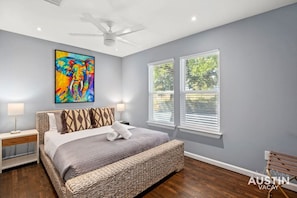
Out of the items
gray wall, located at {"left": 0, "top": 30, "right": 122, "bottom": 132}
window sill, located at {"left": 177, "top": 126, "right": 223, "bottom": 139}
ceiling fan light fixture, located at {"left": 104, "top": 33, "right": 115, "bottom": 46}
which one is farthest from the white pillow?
window sill, located at {"left": 177, "top": 126, "right": 223, "bottom": 139}

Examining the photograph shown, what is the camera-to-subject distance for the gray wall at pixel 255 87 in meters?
2.16

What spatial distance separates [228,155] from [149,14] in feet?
8.94

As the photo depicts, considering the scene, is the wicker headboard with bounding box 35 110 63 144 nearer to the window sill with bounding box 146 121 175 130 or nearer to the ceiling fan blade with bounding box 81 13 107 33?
the ceiling fan blade with bounding box 81 13 107 33

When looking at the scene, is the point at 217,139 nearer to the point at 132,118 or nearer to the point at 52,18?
the point at 132,118

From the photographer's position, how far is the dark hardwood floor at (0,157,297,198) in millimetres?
2066

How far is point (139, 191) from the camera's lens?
6.59 ft

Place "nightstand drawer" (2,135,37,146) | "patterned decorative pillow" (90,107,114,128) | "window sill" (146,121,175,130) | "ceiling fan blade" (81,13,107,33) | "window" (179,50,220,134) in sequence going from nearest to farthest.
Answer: "ceiling fan blade" (81,13,107,33) → "nightstand drawer" (2,135,37,146) → "window" (179,50,220,134) → "patterned decorative pillow" (90,107,114,128) → "window sill" (146,121,175,130)

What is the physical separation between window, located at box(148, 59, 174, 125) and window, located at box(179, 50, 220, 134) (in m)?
0.35

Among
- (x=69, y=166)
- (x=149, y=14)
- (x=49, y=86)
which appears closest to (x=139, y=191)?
(x=69, y=166)

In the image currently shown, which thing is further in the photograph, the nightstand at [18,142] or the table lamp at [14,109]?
the table lamp at [14,109]

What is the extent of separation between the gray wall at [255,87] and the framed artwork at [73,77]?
2662 mm

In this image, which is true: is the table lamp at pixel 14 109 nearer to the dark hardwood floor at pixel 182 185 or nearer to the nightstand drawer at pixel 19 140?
the nightstand drawer at pixel 19 140

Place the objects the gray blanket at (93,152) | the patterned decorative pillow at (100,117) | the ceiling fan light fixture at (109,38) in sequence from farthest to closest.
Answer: the patterned decorative pillow at (100,117)
the ceiling fan light fixture at (109,38)
the gray blanket at (93,152)

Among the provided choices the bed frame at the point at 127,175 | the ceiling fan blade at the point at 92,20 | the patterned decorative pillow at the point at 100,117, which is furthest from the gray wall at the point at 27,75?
the ceiling fan blade at the point at 92,20
